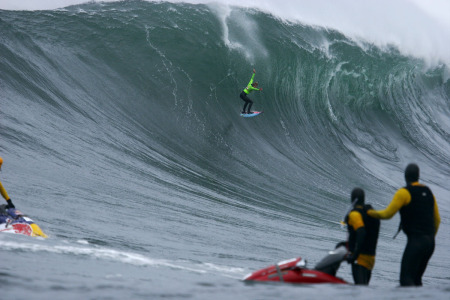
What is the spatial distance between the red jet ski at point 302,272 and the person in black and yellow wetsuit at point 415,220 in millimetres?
510

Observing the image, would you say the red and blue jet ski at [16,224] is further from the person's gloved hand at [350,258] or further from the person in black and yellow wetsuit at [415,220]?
the person in black and yellow wetsuit at [415,220]

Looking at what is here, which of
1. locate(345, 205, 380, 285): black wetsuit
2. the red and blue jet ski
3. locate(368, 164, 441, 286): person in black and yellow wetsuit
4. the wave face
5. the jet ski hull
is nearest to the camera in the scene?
the jet ski hull

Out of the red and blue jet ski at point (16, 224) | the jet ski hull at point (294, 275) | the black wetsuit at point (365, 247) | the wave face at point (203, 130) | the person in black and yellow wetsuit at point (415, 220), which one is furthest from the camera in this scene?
the wave face at point (203, 130)

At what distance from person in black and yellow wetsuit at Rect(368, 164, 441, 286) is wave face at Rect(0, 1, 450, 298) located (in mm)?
986

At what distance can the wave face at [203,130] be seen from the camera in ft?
30.1

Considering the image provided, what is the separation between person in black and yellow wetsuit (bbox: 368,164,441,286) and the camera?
5.08 m

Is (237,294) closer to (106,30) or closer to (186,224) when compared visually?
(186,224)

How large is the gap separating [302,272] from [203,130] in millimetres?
12800

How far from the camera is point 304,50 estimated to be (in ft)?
80.8

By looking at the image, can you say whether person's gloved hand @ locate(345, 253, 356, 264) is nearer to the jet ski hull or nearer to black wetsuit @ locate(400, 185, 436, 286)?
the jet ski hull

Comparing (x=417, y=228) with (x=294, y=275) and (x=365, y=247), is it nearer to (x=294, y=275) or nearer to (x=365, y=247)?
(x=365, y=247)

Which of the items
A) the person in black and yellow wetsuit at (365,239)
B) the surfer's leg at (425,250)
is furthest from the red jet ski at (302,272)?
the surfer's leg at (425,250)

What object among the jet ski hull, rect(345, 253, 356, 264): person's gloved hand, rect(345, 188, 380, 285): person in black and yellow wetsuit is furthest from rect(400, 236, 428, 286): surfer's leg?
the jet ski hull

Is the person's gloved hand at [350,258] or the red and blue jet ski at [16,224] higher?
the person's gloved hand at [350,258]
